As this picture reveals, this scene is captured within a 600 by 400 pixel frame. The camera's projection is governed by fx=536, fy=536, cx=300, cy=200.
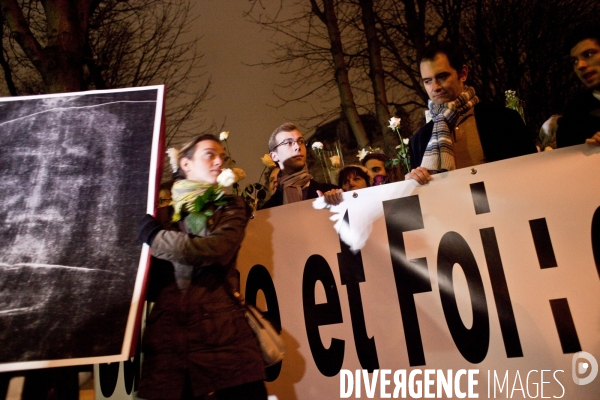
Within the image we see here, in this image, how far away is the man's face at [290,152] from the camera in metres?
3.54

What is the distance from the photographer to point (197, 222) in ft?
7.73

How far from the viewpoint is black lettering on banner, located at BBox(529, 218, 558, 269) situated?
2.57 meters

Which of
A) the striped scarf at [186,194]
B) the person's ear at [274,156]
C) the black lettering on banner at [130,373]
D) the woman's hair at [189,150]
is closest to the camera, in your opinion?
the striped scarf at [186,194]

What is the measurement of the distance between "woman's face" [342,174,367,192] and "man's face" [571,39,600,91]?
1673 millimetres

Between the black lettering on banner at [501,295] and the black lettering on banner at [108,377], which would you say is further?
the black lettering on banner at [108,377]

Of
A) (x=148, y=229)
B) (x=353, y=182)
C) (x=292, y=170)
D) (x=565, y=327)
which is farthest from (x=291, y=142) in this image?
(x=565, y=327)

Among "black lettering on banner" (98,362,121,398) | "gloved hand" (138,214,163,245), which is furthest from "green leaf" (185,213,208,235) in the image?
"black lettering on banner" (98,362,121,398)

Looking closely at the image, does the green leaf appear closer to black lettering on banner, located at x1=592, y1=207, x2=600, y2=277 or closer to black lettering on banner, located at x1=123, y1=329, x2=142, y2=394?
black lettering on banner, located at x1=123, y1=329, x2=142, y2=394

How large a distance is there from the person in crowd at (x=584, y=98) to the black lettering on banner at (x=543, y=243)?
0.54 metres

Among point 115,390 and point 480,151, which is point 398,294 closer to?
point 480,151

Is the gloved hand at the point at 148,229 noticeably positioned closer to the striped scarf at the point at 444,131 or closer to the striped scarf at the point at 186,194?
the striped scarf at the point at 186,194

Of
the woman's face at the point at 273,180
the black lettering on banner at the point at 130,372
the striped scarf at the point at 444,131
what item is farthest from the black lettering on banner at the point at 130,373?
the striped scarf at the point at 444,131

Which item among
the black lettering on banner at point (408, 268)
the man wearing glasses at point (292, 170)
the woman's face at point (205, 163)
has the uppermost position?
the man wearing glasses at point (292, 170)

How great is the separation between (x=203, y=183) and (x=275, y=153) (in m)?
1.31
